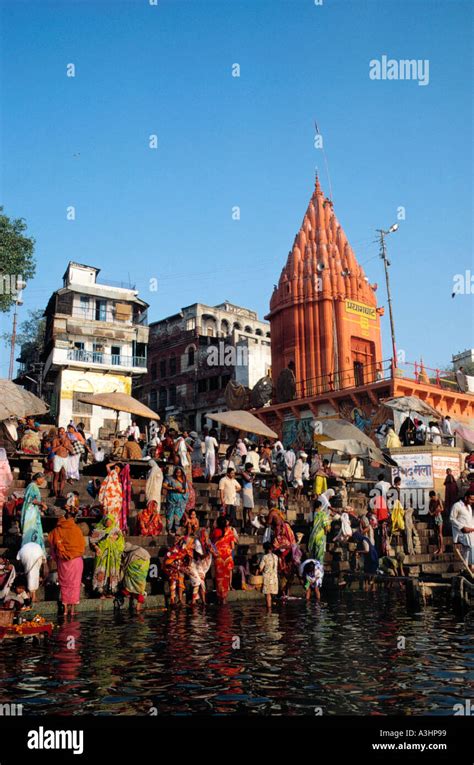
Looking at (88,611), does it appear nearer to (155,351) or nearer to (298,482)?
(298,482)

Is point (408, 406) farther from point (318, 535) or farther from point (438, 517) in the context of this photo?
point (318, 535)

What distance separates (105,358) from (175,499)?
2845cm

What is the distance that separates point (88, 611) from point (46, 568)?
3.27ft

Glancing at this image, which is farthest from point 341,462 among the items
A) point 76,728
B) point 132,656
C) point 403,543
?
point 76,728

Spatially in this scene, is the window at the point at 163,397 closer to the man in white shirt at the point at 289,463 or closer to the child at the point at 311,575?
the man in white shirt at the point at 289,463

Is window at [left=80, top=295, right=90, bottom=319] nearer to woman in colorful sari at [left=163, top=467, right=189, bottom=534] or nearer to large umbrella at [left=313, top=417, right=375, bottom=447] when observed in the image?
large umbrella at [left=313, top=417, right=375, bottom=447]

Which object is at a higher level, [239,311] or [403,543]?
[239,311]

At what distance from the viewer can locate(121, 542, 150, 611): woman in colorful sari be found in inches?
387

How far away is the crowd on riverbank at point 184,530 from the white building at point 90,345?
71.4ft

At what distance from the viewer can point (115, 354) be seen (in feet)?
134

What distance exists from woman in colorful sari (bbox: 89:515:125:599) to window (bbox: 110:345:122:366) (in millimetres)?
30540

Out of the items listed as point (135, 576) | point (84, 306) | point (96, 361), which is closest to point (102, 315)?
point (84, 306)

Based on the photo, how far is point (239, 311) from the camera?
2061 inches

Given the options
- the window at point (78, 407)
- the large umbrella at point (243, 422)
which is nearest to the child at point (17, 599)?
the large umbrella at point (243, 422)
